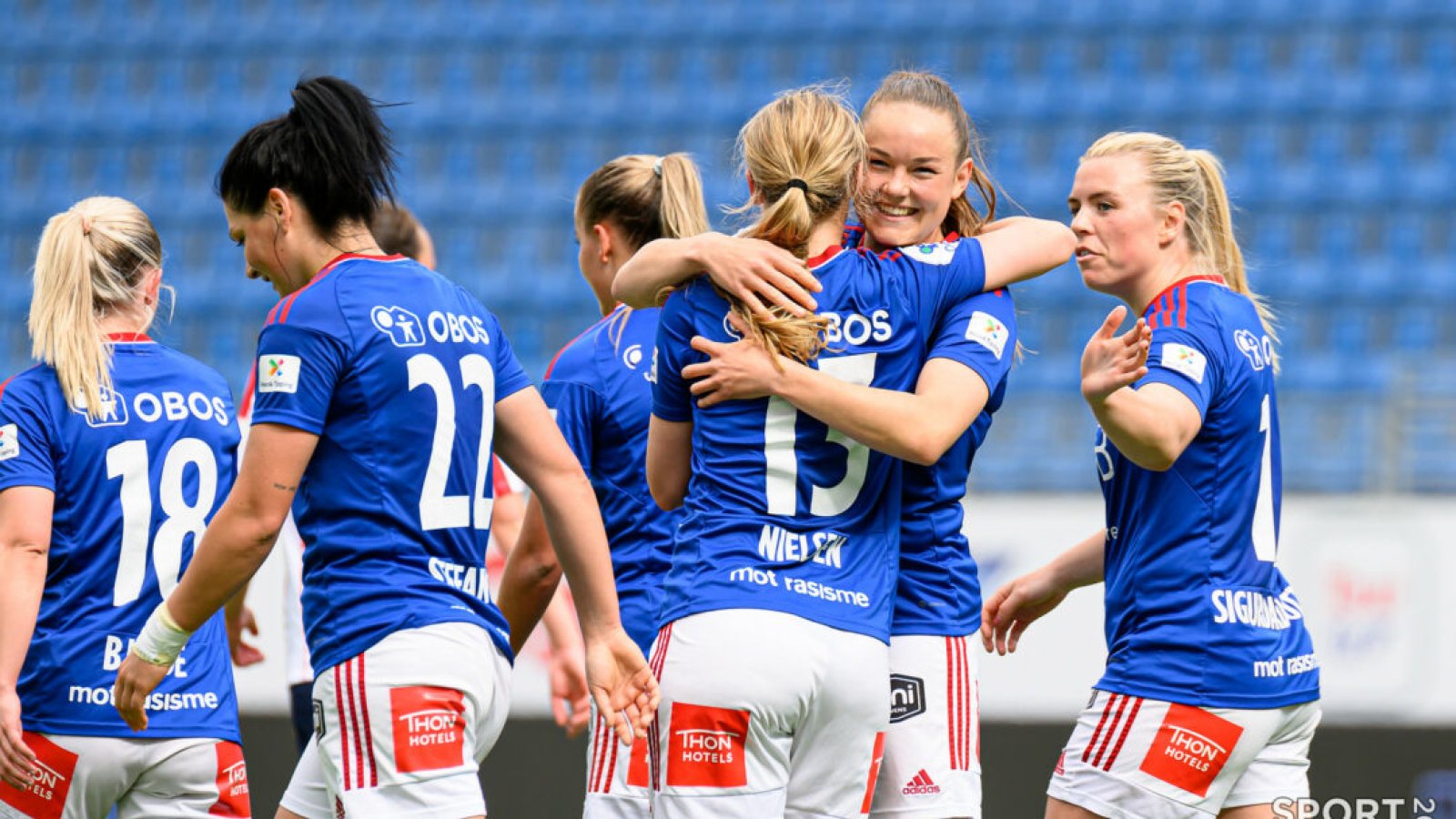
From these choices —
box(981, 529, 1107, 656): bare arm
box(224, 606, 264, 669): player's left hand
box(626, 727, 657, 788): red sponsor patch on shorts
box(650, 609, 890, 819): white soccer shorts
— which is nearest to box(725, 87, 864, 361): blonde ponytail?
box(650, 609, 890, 819): white soccer shorts

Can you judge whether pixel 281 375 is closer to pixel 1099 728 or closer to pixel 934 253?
pixel 934 253

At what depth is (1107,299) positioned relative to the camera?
46.7ft

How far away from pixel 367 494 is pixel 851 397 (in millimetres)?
835

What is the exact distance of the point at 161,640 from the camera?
9.41ft

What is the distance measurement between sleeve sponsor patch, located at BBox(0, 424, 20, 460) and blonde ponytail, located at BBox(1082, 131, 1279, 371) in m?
2.25

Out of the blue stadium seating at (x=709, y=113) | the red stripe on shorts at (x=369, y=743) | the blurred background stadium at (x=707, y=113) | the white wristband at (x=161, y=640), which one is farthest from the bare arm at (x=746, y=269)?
the blue stadium seating at (x=709, y=113)

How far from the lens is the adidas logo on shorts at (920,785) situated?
3.10 metres

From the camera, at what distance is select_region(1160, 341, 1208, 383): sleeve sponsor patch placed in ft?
10.4

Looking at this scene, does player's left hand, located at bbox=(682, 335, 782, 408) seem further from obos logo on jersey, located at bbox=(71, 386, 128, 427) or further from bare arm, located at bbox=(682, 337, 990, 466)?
obos logo on jersey, located at bbox=(71, 386, 128, 427)

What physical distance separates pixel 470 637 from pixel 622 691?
0.91 feet

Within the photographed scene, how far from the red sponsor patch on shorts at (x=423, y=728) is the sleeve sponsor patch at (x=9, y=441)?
1.08 m

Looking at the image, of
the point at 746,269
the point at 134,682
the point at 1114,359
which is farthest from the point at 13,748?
the point at 1114,359

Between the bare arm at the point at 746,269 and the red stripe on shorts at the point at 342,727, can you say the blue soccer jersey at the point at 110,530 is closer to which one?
the red stripe on shorts at the point at 342,727

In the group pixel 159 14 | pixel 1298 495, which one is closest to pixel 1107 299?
pixel 1298 495
